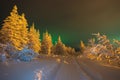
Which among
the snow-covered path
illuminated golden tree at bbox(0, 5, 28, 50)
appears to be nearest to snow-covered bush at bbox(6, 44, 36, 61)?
the snow-covered path

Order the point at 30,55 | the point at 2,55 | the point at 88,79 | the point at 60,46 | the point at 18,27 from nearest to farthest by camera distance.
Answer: the point at 88,79 → the point at 2,55 → the point at 30,55 → the point at 18,27 → the point at 60,46

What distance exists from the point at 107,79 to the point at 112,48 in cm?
1349

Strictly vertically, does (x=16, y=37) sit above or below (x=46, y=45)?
below

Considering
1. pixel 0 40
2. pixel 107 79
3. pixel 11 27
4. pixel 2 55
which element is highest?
pixel 11 27

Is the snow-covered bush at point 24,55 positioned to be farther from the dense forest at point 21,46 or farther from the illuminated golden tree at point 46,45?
the illuminated golden tree at point 46,45

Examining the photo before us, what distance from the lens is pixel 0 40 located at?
3809 cm

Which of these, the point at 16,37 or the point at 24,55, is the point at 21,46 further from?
the point at 24,55

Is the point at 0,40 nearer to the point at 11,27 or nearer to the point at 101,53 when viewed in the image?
the point at 11,27

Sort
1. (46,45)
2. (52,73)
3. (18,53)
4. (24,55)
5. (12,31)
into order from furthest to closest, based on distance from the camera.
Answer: (46,45)
(12,31)
(24,55)
(18,53)
(52,73)

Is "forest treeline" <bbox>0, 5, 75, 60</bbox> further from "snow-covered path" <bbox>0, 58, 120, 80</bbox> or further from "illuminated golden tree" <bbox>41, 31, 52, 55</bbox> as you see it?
"illuminated golden tree" <bbox>41, 31, 52, 55</bbox>

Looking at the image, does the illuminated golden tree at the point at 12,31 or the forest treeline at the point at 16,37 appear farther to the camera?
the illuminated golden tree at the point at 12,31

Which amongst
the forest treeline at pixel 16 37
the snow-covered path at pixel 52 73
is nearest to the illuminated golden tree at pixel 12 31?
the forest treeline at pixel 16 37

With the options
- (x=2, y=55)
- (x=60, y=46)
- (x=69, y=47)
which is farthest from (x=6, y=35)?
(x=69, y=47)

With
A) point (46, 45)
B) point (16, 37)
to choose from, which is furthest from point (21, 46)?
point (46, 45)
